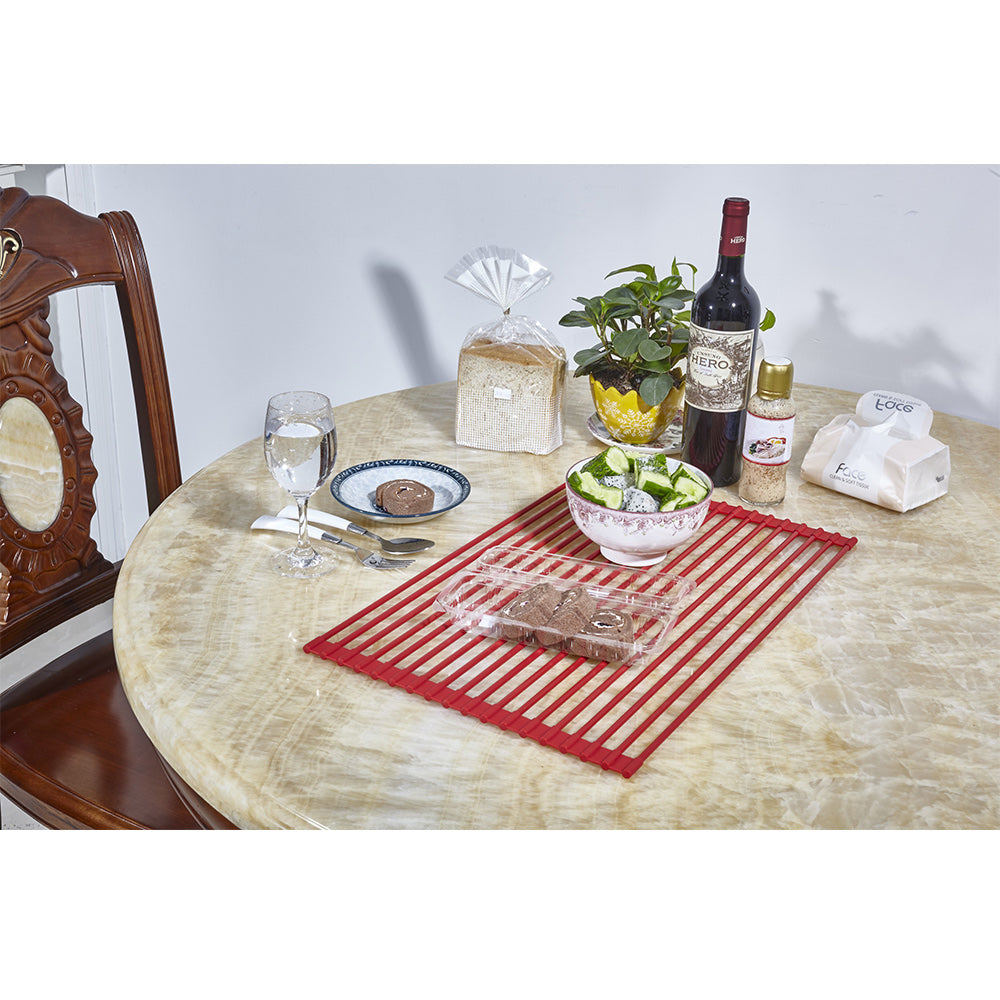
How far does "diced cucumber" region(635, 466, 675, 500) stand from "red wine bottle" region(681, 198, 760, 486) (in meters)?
0.19

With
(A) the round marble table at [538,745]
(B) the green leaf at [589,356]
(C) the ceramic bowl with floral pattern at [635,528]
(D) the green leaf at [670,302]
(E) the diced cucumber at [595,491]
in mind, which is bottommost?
(A) the round marble table at [538,745]

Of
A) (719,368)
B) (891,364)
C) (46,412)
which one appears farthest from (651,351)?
(46,412)

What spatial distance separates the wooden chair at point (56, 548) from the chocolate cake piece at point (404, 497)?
425 millimetres

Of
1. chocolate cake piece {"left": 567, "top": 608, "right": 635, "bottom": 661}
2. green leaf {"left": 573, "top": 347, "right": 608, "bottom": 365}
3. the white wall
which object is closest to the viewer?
chocolate cake piece {"left": 567, "top": 608, "right": 635, "bottom": 661}

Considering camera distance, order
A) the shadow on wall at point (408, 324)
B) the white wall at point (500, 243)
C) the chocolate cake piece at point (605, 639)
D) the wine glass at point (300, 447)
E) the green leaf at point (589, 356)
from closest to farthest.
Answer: the chocolate cake piece at point (605, 639), the wine glass at point (300, 447), the green leaf at point (589, 356), the white wall at point (500, 243), the shadow on wall at point (408, 324)

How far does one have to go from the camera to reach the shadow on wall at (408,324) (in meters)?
2.30

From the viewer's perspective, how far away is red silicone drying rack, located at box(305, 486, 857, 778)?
94cm

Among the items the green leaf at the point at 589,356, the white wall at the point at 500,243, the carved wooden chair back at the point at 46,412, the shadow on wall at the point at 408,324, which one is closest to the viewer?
the carved wooden chair back at the point at 46,412

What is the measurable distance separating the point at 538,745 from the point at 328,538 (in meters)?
0.44

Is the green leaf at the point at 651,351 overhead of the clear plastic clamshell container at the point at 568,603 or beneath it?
overhead

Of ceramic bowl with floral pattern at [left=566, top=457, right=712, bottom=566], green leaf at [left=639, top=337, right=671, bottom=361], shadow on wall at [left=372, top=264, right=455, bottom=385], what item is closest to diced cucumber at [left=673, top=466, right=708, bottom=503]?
ceramic bowl with floral pattern at [left=566, top=457, right=712, bottom=566]

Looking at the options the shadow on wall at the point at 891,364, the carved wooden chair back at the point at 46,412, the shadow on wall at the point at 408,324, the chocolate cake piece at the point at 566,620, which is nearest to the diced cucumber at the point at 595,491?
the chocolate cake piece at the point at 566,620

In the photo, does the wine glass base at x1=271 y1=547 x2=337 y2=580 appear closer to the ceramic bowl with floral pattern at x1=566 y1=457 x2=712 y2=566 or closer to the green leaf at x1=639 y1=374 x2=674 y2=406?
the ceramic bowl with floral pattern at x1=566 y1=457 x2=712 y2=566

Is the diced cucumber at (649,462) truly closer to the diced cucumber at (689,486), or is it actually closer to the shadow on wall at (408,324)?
the diced cucumber at (689,486)
